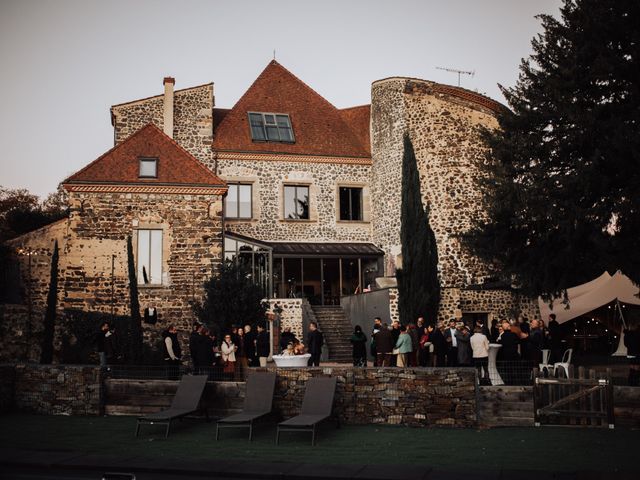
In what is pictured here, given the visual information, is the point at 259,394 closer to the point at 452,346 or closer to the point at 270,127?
the point at 452,346

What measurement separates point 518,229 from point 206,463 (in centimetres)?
1281

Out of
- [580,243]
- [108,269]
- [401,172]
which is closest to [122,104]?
[108,269]

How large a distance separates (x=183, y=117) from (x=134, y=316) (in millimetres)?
11802

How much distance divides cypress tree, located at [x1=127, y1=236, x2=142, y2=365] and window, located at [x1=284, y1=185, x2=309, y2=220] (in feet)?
33.0

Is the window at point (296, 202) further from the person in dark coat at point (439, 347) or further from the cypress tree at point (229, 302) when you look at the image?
the person in dark coat at point (439, 347)

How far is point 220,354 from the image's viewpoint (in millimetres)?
17484

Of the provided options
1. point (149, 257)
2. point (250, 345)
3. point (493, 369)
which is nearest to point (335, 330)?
point (149, 257)

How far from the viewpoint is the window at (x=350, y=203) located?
32781mm

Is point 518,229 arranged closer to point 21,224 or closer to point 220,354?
point 220,354

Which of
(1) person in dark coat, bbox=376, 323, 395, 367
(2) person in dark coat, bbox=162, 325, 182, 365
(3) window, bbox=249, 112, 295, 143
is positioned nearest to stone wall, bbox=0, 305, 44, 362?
(2) person in dark coat, bbox=162, 325, 182, 365

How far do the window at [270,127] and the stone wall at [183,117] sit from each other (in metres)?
2.17

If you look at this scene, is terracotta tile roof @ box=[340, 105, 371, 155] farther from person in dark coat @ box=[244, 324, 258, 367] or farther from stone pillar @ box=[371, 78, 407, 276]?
person in dark coat @ box=[244, 324, 258, 367]

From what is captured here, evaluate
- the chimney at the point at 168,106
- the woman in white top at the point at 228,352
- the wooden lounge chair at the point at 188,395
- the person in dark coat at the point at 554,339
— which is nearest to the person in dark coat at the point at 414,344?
the person in dark coat at the point at 554,339

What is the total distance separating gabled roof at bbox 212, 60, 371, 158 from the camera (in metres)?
32.2
